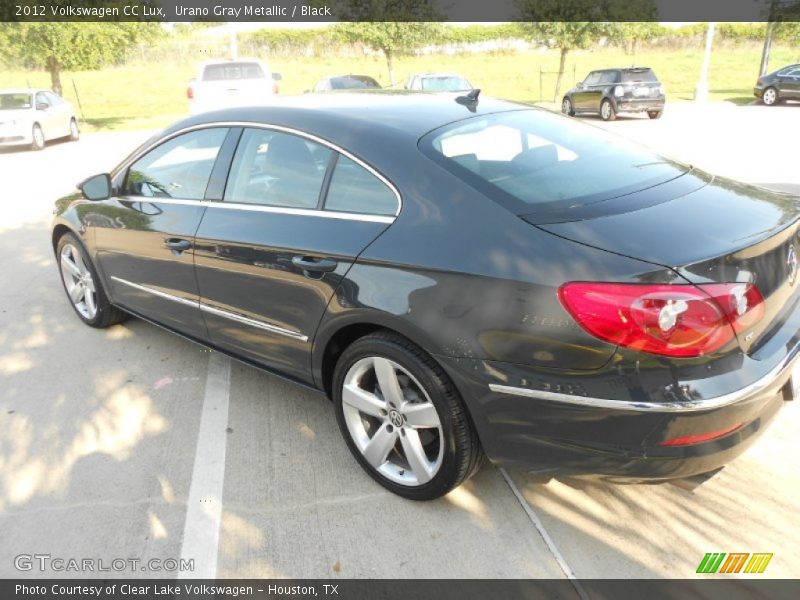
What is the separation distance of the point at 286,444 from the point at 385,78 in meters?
37.6

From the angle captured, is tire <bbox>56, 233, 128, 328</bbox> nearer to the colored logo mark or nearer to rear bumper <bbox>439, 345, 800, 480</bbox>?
rear bumper <bbox>439, 345, 800, 480</bbox>

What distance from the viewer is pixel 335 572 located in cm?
246

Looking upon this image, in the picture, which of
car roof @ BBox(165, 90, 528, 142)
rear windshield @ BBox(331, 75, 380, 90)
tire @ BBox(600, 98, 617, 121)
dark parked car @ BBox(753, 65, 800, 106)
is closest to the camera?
car roof @ BBox(165, 90, 528, 142)

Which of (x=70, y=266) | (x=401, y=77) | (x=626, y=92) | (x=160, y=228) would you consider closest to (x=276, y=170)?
(x=160, y=228)

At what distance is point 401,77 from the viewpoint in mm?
39469

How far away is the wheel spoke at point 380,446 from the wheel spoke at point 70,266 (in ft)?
9.85

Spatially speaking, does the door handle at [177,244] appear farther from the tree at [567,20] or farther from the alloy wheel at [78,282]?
the tree at [567,20]

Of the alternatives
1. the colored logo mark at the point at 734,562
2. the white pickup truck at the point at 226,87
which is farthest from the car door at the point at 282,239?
the white pickup truck at the point at 226,87

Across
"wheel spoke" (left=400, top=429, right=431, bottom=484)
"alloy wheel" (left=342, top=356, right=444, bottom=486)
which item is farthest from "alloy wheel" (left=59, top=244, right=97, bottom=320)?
"wheel spoke" (left=400, top=429, right=431, bottom=484)

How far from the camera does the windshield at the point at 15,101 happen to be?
651 inches

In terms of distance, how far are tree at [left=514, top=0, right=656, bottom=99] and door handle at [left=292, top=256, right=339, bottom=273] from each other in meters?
27.5

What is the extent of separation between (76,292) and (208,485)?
2601 millimetres

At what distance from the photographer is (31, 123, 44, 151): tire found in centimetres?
1633

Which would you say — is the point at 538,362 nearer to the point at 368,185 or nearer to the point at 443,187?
the point at 443,187
